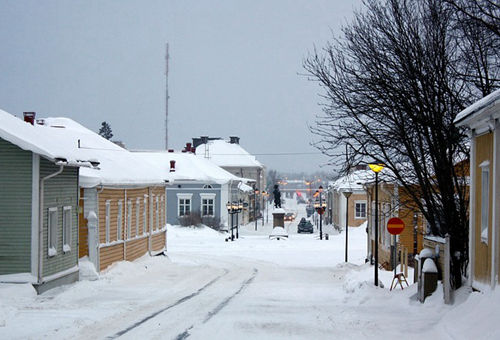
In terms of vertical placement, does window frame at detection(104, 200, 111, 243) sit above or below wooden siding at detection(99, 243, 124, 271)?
above

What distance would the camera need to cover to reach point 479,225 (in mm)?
14227

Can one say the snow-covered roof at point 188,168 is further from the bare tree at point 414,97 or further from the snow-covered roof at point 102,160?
the bare tree at point 414,97

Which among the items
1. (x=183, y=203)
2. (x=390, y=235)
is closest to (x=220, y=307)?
(x=390, y=235)

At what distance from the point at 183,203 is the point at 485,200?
198ft

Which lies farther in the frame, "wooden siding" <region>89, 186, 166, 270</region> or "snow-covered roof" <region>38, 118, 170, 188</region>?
"wooden siding" <region>89, 186, 166, 270</region>

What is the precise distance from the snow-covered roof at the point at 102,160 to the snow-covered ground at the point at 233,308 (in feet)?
10.1

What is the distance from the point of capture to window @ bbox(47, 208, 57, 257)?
2067 cm

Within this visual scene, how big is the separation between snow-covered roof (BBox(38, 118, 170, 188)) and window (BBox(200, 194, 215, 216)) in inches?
1378

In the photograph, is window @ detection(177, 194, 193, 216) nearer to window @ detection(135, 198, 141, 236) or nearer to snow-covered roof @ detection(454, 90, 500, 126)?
window @ detection(135, 198, 141, 236)

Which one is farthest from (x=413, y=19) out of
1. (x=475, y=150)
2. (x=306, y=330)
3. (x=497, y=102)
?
(x=306, y=330)

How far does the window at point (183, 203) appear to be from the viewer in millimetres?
73000

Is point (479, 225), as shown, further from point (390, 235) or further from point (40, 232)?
point (390, 235)

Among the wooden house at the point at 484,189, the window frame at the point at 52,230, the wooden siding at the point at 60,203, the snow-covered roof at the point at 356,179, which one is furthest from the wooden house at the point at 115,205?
the wooden house at the point at 484,189

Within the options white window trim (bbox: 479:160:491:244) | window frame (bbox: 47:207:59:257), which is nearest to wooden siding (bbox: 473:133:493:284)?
white window trim (bbox: 479:160:491:244)
